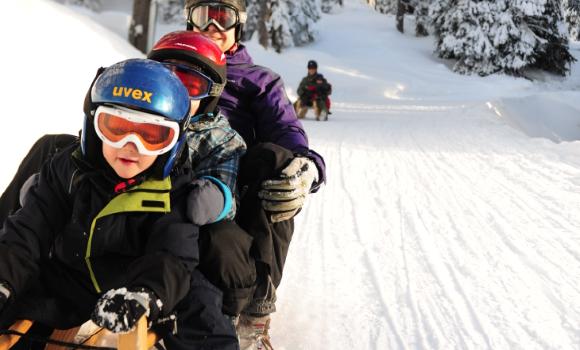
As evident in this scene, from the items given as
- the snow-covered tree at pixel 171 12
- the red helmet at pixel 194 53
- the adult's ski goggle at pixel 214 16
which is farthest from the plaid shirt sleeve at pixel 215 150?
the snow-covered tree at pixel 171 12

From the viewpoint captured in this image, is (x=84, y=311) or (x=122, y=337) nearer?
(x=122, y=337)

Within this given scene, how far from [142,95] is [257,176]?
28.7 inches

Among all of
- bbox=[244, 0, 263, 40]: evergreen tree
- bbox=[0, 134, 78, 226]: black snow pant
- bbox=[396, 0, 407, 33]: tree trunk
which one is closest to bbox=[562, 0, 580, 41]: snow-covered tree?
bbox=[396, 0, 407, 33]: tree trunk

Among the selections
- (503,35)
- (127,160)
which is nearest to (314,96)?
(127,160)

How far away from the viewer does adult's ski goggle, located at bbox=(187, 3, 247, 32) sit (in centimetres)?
345

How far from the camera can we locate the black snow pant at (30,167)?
278 centimetres

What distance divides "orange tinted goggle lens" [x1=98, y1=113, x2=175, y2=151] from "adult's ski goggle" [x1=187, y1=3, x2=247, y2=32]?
1.45 metres

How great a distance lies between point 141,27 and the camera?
593 inches

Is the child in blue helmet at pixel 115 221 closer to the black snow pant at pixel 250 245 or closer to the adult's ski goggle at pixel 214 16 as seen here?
the black snow pant at pixel 250 245

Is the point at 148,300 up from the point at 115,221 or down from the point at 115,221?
down

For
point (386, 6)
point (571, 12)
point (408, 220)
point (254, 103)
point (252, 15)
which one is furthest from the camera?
point (386, 6)

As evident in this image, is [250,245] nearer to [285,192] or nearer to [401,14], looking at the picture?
[285,192]

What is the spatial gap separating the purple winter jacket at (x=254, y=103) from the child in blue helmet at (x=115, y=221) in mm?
1051

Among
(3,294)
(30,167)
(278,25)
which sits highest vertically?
(278,25)
